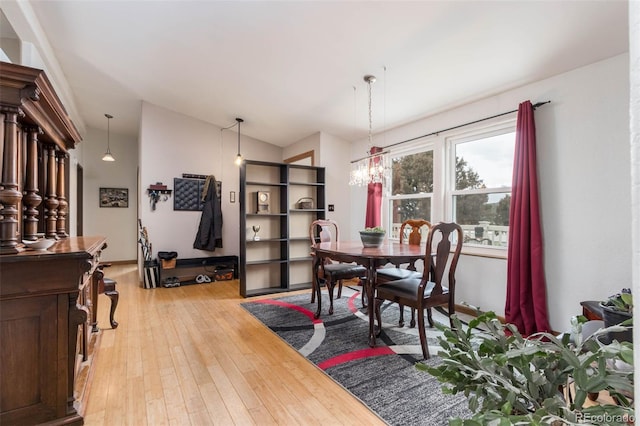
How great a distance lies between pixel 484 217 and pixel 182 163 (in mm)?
4761

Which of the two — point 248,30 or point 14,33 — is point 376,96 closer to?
point 248,30

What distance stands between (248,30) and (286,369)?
9.36 feet

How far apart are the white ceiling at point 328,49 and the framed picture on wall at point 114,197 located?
302 centimetres

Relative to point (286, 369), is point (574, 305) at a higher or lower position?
higher

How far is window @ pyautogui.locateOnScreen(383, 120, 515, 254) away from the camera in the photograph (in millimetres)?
3219

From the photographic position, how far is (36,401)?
150 cm

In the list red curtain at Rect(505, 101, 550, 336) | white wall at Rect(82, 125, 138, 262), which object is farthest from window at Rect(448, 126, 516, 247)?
white wall at Rect(82, 125, 138, 262)

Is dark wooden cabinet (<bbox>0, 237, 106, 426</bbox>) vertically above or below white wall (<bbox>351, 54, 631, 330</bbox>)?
below

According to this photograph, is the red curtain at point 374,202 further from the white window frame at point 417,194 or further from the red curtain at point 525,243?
the red curtain at point 525,243

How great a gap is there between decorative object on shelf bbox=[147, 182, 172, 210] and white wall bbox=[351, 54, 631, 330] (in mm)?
5009

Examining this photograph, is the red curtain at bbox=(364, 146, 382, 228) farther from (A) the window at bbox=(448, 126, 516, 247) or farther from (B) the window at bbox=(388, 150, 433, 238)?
(A) the window at bbox=(448, 126, 516, 247)

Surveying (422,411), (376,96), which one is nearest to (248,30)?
(376,96)

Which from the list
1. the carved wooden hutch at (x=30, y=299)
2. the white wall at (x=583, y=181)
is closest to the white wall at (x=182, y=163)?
the carved wooden hutch at (x=30, y=299)

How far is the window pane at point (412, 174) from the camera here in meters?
4.04
